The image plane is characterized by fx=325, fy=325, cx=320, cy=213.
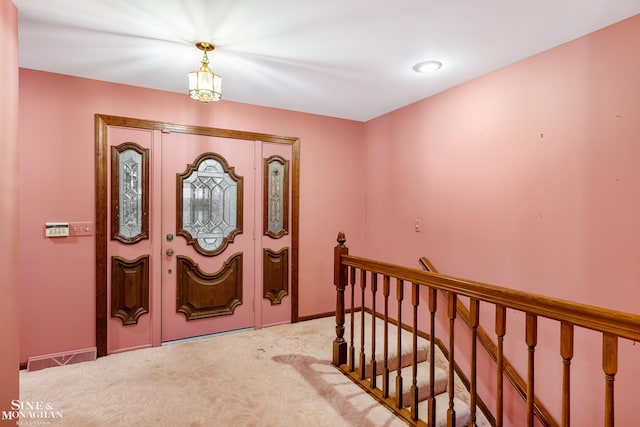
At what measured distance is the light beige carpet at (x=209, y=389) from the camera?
6.45ft

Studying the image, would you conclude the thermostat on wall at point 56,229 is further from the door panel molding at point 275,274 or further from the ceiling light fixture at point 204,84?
the door panel molding at point 275,274

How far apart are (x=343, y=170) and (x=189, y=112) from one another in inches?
71.8

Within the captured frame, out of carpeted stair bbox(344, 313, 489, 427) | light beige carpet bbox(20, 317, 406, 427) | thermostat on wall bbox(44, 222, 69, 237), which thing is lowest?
carpeted stair bbox(344, 313, 489, 427)

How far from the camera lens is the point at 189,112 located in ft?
10.3

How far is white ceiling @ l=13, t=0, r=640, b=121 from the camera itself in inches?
72.2

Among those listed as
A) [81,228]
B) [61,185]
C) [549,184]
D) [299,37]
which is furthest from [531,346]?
[61,185]

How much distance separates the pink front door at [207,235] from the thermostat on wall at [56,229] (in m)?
0.72

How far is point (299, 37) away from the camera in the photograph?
7.04 feet

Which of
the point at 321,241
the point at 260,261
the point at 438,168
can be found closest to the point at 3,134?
the point at 260,261

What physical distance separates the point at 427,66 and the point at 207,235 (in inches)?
98.1

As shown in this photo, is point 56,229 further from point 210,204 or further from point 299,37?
point 299,37

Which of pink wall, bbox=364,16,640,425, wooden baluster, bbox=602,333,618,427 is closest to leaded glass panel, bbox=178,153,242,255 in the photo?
pink wall, bbox=364,16,640,425

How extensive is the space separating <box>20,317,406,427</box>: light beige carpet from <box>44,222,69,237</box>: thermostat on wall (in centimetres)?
106

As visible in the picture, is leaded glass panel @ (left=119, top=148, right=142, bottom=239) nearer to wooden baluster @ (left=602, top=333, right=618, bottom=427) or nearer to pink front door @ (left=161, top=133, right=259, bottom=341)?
pink front door @ (left=161, top=133, right=259, bottom=341)
